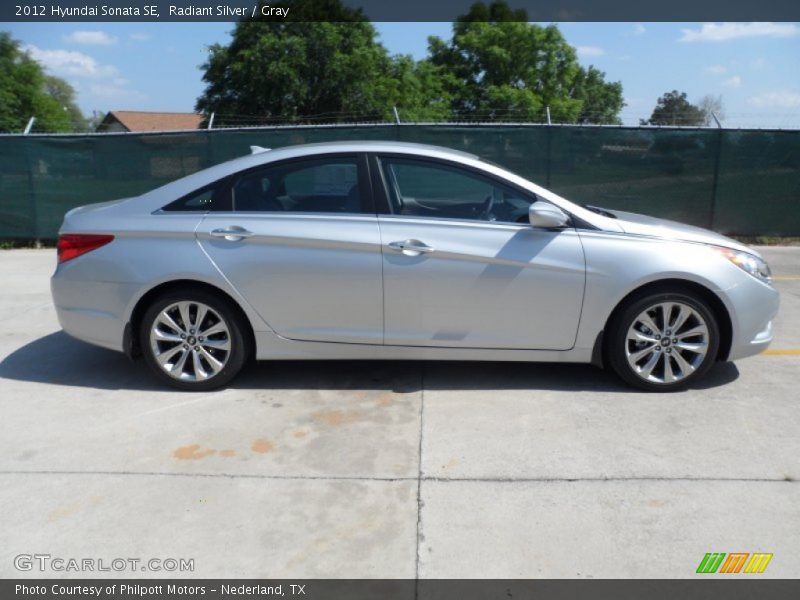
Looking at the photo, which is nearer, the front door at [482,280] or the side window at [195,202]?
the front door at [482,280]

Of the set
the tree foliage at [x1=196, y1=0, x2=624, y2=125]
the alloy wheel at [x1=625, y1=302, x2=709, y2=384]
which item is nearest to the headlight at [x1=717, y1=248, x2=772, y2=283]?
the alloy wheel at [x1=625, y1=302, x2=709, y2=384]

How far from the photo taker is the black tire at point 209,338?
4.88 m

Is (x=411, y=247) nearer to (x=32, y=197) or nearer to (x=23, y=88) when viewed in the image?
(x=32, y=197)

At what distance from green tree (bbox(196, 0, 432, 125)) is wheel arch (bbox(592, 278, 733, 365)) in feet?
84.3

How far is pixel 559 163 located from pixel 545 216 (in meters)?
6.39

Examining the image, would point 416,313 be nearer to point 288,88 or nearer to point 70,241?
point 70,241

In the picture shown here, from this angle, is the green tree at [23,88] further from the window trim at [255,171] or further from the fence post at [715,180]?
the window trim at [255,171]

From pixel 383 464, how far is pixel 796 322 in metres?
4.68

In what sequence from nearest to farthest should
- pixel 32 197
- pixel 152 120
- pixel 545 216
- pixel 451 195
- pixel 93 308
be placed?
pixel 545 216 → pixel 93 308 → pixel 451 195 → pixel 32 197 → pixel 152 120

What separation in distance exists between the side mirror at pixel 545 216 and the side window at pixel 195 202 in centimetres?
212

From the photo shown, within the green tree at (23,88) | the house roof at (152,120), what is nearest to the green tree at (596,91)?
the house roof at (152,120)

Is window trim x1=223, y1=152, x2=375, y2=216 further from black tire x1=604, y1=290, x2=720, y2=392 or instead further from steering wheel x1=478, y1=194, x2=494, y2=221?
black tire x1=604, y1=290, x2=720, y2=392

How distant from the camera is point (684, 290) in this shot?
4.78 m
